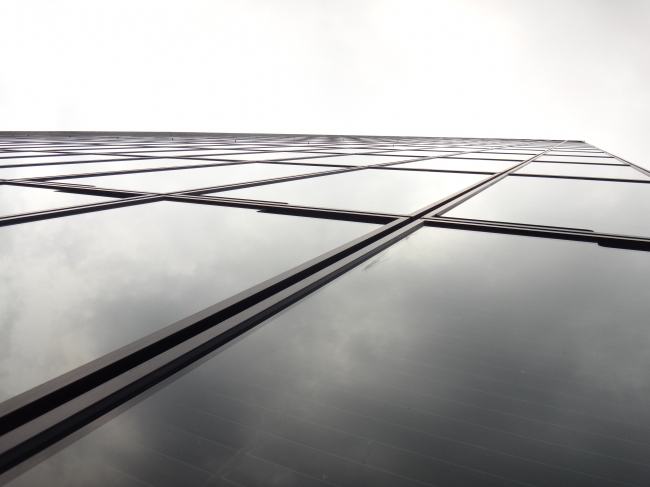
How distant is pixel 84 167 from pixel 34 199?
388 centimetres

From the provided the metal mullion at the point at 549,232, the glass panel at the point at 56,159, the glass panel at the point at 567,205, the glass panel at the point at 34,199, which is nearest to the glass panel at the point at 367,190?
the glass panel at the point at 567,205

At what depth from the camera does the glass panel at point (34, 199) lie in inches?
216

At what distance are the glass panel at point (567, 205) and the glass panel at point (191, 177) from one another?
3.60 metres

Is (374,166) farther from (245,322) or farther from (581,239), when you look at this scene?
(245,322)

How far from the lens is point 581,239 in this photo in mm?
4500

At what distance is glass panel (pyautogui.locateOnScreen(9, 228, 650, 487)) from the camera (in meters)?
1.58

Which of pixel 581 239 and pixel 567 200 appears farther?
pixel 567 200

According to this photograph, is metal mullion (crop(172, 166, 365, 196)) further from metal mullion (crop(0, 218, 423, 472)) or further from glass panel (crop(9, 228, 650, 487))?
glass panel (crop(9, 228, 650, 487))

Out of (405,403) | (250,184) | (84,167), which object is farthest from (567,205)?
(84,167)

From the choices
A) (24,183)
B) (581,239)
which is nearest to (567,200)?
(581,239)

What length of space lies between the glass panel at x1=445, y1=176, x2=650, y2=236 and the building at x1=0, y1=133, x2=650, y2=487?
0.57ft

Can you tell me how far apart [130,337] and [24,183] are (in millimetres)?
6126

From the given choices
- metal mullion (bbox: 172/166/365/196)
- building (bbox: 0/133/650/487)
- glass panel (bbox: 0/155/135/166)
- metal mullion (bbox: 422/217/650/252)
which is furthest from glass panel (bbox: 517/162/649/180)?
glass panel (bbox: 0/155/135/166)

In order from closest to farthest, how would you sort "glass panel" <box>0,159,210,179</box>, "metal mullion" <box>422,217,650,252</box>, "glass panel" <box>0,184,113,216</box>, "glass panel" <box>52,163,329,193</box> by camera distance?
"metal mullion" <box>422,217,650,252</box> → "glass panel" <box>0,184,113,216</box> → "glass panel" <box>52,163,329,193</box> → "glass panel" <box>0,159,210,179</box>
